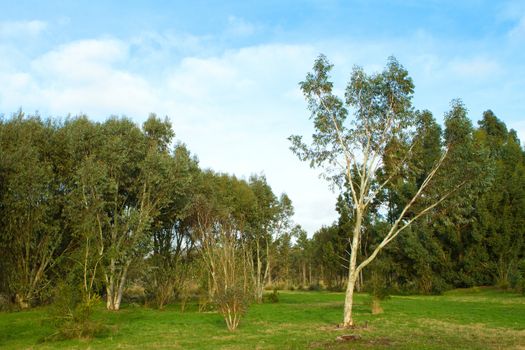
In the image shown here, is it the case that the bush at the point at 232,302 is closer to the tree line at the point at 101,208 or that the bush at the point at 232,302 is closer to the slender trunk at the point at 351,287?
the slender trunk at the point at 351,287

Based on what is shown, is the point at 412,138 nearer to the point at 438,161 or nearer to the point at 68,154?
the point at 438,161

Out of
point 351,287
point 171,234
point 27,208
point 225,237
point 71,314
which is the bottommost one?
point 71,314

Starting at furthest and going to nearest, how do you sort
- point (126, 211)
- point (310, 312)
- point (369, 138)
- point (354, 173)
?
point (126, 211) < point (310, 312) < point (354, 173) < point (369, 138)

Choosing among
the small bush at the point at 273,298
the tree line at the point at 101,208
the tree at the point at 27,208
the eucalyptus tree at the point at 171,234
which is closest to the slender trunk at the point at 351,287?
the tree line at the point at 101,208

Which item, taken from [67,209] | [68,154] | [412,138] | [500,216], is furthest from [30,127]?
[500,216]

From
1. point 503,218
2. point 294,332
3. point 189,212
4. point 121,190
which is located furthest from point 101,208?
point 503,218

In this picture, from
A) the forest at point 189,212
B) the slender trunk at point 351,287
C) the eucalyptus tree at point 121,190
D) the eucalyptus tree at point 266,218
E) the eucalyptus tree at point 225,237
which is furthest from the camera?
the eucalyptus tree at point 266,218

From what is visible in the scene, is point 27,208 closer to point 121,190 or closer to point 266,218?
point 121,190

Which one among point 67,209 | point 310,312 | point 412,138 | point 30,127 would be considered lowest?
point 310,312

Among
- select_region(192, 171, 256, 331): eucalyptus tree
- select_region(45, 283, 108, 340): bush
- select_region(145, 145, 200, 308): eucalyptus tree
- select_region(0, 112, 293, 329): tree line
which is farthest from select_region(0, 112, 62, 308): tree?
select_region(45, 283, 108, 340): bush

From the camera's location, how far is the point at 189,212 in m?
38.7

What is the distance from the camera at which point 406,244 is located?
6072 centimetres

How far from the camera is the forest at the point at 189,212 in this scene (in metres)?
24.4

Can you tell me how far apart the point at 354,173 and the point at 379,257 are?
4005 centimetres
